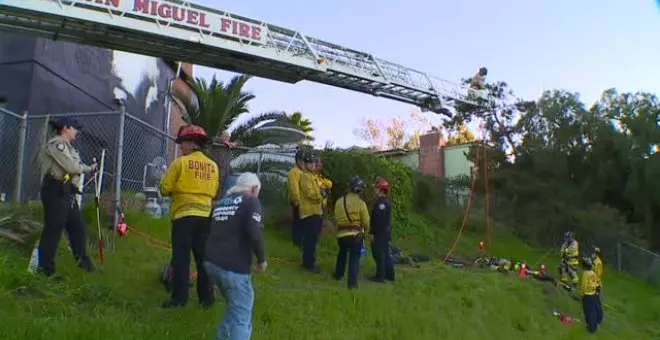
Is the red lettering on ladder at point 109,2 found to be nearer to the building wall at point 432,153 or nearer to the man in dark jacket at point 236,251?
the man in dark jacket at point 236,251

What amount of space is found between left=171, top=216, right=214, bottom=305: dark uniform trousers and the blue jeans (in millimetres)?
967

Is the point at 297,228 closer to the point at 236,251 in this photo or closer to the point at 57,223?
the point at 57,223

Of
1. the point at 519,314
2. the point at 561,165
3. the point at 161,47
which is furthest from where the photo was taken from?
the point at 561,165

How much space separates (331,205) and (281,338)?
6960mm

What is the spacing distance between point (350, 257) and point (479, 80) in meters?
14.9

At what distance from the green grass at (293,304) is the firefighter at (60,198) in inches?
8.2

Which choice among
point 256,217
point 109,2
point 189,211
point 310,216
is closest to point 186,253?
point 189,211

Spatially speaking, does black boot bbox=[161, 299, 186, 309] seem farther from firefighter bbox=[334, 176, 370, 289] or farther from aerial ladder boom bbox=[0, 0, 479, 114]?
aerial ladder boom bbox=[0, 0, 479, 114]

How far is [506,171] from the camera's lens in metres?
21.4

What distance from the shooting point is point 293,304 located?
6.64 metres

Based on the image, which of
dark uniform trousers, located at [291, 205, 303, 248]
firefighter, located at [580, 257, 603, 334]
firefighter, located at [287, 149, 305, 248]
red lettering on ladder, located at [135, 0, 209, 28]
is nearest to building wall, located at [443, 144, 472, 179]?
red lettering on ladder, located at [135, 0, 209, 28]

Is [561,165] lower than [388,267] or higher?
higher

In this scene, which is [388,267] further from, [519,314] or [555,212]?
[555,212]

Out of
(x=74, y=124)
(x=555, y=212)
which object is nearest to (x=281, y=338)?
(x=74, y=124)
